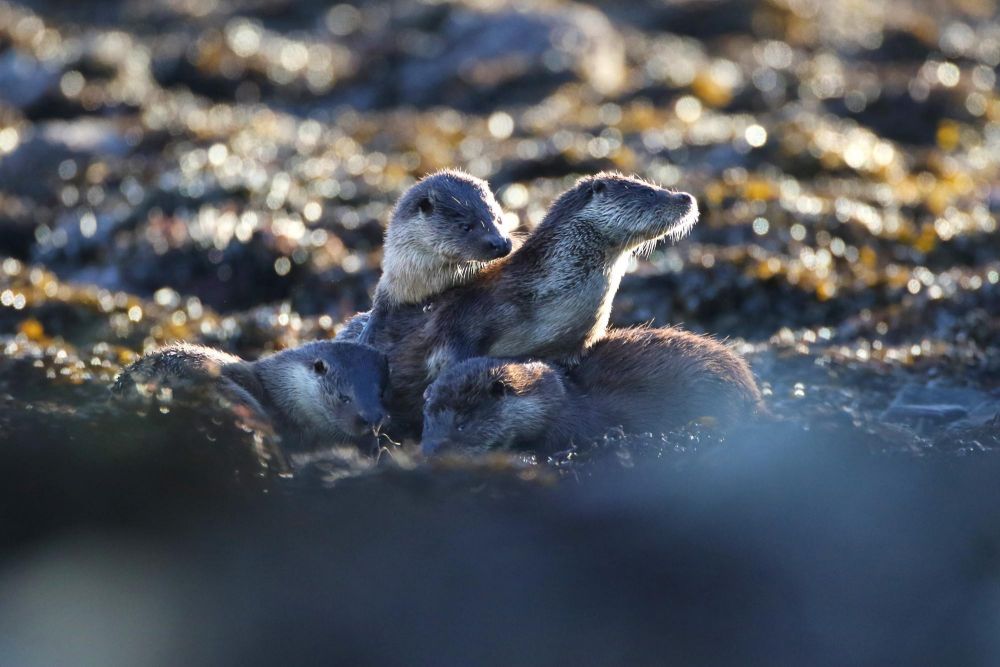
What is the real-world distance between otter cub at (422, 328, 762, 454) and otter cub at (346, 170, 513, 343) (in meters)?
0.87

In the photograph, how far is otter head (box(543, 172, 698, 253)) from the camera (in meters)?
7.39

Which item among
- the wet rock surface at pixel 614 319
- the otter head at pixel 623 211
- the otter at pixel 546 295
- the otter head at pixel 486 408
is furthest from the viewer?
the otter head at pixel 623 211

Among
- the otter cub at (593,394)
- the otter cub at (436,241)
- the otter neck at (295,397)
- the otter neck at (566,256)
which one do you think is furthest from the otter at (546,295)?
the otter neck at (295,397)

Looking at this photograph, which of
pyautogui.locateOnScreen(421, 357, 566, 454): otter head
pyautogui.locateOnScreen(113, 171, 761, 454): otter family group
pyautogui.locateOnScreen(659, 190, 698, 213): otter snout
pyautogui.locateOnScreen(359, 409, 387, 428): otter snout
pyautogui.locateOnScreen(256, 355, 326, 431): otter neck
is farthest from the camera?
pyautogui.locateOnScreen(659, 190, 698, 213): otter snout

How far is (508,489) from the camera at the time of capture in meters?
5.26

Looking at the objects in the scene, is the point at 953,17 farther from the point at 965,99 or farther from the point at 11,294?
the point at 11,294

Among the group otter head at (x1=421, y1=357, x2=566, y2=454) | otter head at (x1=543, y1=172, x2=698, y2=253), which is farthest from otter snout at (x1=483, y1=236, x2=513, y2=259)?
otter head at (x1=421, y1=357, x2=566, y2=454)

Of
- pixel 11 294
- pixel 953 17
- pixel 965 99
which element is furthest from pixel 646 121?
pixel 953 17

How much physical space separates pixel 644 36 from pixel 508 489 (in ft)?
93.5

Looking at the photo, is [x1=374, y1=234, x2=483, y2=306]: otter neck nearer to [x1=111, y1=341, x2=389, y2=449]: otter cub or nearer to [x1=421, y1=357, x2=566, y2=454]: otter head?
[x1=111, y1=341, x2=389, y2=449]: otter cub

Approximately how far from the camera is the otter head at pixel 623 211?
24.2 feet

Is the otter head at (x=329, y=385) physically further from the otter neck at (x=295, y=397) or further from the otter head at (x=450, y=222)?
the otter head at (x=450, y=222)

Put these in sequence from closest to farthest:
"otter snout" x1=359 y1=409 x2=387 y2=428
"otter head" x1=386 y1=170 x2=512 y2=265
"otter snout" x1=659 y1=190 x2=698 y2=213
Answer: "otter snout" x1=359 y1=409 x2=387 y2=428 → "otter head" x1=386 y1=170 x2=512 y2=265 → "otter snout" x1=659 y1=190 x2=698 y2=213

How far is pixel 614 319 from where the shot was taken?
10664 mm
